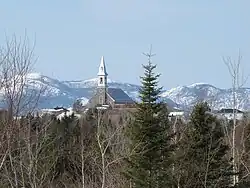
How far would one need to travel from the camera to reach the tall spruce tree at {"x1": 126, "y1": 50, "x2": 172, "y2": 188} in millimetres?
16875

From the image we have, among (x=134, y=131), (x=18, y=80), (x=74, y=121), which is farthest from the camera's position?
(x=74, y=121)

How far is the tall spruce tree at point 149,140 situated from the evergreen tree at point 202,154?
69 centimetres

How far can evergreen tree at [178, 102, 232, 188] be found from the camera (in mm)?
17281

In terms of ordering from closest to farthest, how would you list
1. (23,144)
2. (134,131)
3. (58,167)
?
(23,144), (134,131), (58,167)

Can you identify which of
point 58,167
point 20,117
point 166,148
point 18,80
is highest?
point 18,80

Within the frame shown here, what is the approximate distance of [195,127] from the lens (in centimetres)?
1755

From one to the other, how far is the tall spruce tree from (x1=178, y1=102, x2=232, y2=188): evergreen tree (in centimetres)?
69

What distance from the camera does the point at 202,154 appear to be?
17453mm

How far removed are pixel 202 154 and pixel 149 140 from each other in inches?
74.0

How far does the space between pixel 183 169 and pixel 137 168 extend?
1537 mm

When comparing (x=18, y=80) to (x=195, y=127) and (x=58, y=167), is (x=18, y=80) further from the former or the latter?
(x=58, y=167)

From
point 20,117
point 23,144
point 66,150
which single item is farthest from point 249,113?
point 20,117

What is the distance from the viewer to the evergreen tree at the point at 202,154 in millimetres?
17281

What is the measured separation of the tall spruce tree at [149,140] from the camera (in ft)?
55.4
